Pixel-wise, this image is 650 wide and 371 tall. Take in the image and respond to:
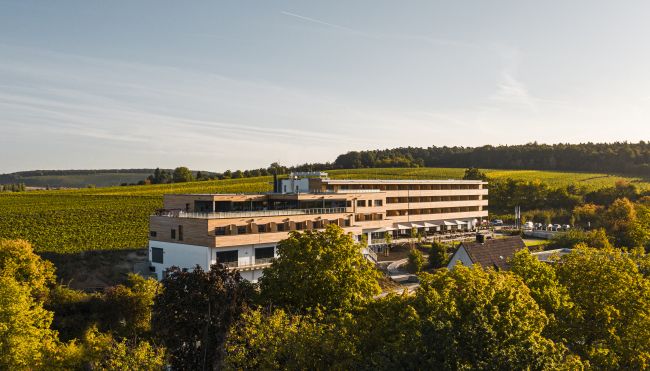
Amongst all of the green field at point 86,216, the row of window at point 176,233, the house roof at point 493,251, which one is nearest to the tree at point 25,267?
the row of window at point 176,233

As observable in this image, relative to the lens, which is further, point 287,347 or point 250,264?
point 250,264

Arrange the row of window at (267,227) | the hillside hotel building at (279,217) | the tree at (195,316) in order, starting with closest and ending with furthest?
the tree at (195,316) < the row of window at (267,227) < the hillside hotel building at (279,217)

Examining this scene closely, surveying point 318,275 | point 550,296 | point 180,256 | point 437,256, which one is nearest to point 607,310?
point 550,296

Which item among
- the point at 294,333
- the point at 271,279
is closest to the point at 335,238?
the point at 271,279

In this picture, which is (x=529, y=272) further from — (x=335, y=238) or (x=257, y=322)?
(x=257, y=322)

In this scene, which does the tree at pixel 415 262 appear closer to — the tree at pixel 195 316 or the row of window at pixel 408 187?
the row of window at pixel 408 187

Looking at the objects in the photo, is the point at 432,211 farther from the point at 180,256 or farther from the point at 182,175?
the point at 182,175

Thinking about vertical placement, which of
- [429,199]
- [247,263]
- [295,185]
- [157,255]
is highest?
[295,185]
